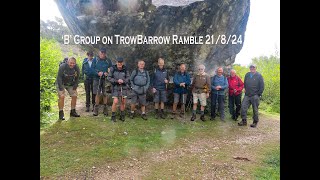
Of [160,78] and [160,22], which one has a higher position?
[160,22]

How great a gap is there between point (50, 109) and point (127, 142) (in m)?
2.70

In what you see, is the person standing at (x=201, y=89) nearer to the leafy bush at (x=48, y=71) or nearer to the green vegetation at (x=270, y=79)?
the green vegetation at (x=270, y=79)

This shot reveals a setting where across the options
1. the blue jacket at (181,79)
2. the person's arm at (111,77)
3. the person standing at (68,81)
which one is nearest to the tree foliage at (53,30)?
the person standing at (68,81)

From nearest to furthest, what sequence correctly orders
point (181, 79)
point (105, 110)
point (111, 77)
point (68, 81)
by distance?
point (68, 81), point (111, 77), point (105, 110), point (181, 79)

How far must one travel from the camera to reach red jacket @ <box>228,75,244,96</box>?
966 cm

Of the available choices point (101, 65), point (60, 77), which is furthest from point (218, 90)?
point (60, 77)

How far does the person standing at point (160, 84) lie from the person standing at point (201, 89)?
97cm

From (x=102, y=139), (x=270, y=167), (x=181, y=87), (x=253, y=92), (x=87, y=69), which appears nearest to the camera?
(x=270, y=167)

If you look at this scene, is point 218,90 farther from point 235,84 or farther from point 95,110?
point 95,110

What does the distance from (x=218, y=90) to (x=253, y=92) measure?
3.66ft

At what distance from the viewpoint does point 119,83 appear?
923 cm

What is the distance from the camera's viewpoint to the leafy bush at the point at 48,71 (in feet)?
28.7
